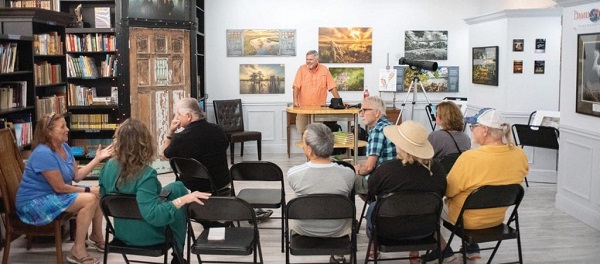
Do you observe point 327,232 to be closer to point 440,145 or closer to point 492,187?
point 492,187

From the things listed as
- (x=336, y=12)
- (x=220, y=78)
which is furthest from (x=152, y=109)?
(x=336, y=12)

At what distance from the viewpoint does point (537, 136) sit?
8.27 meters

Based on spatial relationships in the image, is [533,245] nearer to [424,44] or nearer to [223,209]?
[223,209]

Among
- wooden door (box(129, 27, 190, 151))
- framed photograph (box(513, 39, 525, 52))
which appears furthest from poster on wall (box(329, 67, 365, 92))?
framed photograph (box(513, 39, 525, 52))

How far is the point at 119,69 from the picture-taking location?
29.1 ft

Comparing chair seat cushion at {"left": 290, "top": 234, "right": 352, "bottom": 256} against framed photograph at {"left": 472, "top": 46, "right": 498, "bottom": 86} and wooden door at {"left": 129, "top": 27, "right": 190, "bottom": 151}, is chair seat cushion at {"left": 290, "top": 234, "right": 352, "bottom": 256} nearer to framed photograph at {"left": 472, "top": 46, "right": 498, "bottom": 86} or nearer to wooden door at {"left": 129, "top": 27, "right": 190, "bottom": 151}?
wooden door at {"left": 129, "top": 27, "right": 190, "bottom": 151}

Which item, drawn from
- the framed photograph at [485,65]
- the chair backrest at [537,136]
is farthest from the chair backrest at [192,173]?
the framed photograph at [485,65]

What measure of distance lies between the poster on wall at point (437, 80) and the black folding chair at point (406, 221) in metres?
7.53

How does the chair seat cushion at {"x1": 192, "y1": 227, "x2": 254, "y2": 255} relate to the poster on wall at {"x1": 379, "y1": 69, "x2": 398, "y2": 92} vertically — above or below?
below

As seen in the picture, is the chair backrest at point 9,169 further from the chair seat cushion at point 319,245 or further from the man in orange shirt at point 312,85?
the man in orange shirt at point 312,85

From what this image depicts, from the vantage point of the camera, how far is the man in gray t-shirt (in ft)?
14.0

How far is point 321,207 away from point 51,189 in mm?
2235

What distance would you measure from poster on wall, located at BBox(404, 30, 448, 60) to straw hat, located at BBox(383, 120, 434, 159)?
7.26m

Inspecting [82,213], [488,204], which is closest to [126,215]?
[82,213]
